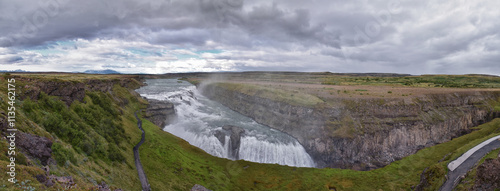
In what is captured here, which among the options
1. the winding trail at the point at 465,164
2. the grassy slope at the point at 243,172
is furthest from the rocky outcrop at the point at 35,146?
the winding trail at the point at 465,164

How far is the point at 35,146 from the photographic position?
1534 cm

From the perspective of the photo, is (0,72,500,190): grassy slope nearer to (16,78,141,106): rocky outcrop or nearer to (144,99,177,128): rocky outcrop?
(16,78,141,106): rocky outcrop

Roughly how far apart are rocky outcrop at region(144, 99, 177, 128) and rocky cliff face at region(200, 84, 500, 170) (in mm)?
27048

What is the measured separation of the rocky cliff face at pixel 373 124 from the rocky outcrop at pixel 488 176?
27717mm

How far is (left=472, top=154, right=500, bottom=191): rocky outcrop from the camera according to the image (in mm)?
19125

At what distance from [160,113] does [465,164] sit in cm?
6609

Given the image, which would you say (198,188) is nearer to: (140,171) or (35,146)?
(140,171)

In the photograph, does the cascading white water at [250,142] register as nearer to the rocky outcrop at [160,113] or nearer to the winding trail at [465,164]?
the rocky outcrop at [160,113]

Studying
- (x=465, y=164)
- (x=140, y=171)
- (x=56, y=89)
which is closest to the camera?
(x=140, y=171)

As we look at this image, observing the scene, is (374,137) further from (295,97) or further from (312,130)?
(295,97)

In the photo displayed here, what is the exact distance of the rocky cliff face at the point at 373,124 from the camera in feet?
166

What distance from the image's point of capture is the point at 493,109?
231ft

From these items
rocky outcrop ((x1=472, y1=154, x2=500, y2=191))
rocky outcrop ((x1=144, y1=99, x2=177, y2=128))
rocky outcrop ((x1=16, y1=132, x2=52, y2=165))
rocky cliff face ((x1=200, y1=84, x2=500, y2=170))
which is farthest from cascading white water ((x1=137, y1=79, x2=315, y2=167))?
rocky outcrop ((x1=16, y1=132, x2=52, y2=165))

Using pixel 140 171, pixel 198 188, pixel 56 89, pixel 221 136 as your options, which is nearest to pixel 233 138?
pixel 221 136
